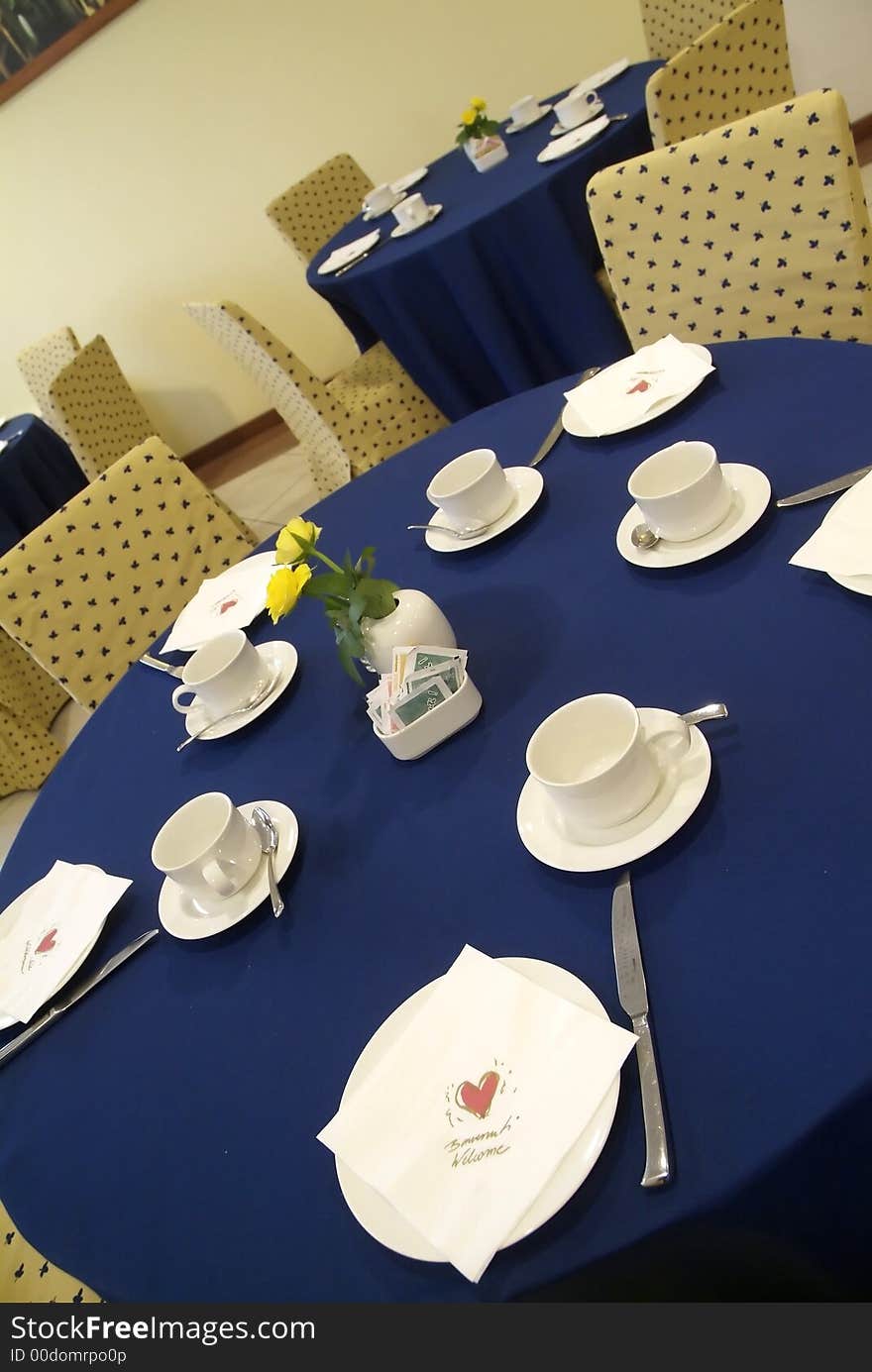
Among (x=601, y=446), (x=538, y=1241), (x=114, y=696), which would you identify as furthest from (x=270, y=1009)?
(x=601, y=446)

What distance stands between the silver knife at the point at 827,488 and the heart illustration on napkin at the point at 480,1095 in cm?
64

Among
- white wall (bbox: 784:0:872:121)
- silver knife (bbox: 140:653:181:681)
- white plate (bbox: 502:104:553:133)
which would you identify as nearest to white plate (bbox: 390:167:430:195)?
white plate (bbox: 502:104:553:133)

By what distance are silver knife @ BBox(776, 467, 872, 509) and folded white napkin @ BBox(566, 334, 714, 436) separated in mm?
280

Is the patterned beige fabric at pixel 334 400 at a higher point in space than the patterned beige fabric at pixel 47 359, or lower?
lower

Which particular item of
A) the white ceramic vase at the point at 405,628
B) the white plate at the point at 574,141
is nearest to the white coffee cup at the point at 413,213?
the white plate at the point at 574,141

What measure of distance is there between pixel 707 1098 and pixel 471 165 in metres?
2.99

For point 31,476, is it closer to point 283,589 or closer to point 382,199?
point 382,199

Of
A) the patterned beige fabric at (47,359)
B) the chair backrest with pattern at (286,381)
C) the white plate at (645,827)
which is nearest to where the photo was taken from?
the white plate at (645,827)

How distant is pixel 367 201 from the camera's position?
3020 millimetres

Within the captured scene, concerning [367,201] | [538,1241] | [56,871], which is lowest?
[538,1241]

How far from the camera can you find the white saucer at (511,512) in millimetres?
1104

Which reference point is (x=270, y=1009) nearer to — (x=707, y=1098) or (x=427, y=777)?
(x=427, y=777)

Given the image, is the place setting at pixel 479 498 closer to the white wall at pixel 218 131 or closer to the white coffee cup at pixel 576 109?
the white coffee cup at pixel 576 109

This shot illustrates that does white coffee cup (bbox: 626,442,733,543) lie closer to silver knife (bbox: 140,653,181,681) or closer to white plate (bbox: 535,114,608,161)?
silver knife (bbox: 140,653,181,681)
